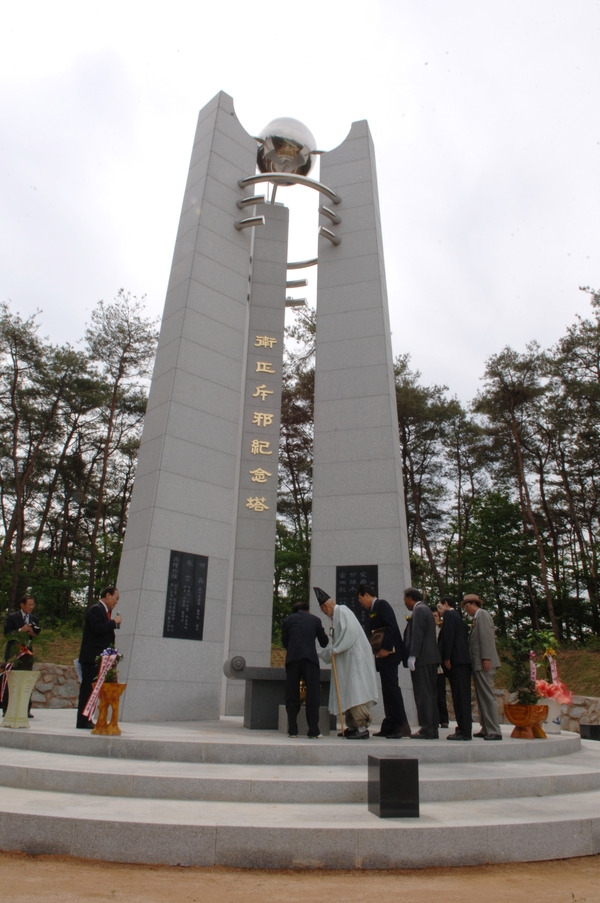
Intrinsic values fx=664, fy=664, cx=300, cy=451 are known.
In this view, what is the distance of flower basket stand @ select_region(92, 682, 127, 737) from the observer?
203 inches

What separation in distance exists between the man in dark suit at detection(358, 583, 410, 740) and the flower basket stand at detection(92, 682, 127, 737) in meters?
2.16

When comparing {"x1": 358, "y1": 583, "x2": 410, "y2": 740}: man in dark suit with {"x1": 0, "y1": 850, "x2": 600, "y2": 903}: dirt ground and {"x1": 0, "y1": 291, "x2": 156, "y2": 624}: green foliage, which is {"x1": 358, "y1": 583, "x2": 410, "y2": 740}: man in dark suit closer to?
{"x1": 0, "y1": 850, "x2": 600, "y2": 903}: dirt ground

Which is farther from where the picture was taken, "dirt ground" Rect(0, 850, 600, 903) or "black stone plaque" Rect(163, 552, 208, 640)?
"black stone plaque" Rect(163, 552, 208, 640)

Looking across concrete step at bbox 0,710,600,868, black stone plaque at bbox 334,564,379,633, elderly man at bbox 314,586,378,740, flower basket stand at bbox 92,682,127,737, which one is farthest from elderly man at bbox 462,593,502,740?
flower basket stand at bbox 92,682,127,737

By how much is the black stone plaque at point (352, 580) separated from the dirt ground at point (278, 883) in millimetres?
4818

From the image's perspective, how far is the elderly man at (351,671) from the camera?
5.45 metres

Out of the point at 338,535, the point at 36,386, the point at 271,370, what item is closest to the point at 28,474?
the point at 36,386

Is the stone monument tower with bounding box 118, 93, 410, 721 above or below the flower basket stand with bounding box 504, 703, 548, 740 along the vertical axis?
above

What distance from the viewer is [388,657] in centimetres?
577

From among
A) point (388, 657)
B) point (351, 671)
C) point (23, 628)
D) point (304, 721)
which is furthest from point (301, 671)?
point (23, 628)

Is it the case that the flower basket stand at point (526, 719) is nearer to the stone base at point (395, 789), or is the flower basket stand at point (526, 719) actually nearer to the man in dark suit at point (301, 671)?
the man in dark suit at point (301, 671)

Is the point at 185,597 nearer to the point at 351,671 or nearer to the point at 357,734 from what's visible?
the point at 351,671

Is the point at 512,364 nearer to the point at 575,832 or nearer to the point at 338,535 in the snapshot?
the point at 338,535

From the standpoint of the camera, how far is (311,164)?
419 inches
